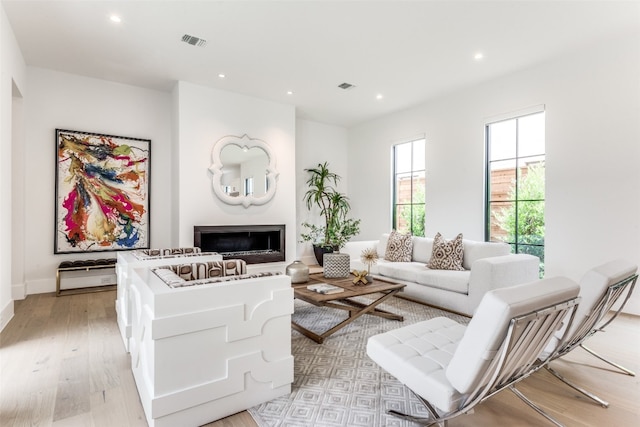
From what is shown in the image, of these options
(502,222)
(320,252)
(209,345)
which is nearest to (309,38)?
(209,345)

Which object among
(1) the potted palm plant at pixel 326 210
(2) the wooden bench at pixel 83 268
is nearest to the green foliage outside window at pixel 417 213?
(1) the potted palm plant at pixel 326 210

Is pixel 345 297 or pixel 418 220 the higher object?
pixel 418 220

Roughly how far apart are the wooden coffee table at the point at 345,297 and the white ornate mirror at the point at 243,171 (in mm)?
2430

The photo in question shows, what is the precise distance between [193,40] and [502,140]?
437 centimetres

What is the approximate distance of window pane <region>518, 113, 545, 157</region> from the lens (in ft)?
14.0

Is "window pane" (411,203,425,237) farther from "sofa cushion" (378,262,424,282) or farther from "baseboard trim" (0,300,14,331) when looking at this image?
"baseboard trim" (0,300,14,331)

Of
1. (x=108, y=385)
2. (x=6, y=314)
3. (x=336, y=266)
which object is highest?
(x=336, y=266)

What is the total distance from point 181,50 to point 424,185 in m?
4.33

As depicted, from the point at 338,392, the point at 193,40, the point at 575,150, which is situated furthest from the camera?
the point at 575,150

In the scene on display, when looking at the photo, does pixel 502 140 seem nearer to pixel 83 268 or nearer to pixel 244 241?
pixel 244 241

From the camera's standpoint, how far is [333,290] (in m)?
2.94

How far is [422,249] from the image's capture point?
14.9 feet

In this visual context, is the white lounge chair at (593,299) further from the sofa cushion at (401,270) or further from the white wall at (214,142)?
the white wall at (214,142)

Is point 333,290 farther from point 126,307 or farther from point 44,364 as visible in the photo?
point 44,364
